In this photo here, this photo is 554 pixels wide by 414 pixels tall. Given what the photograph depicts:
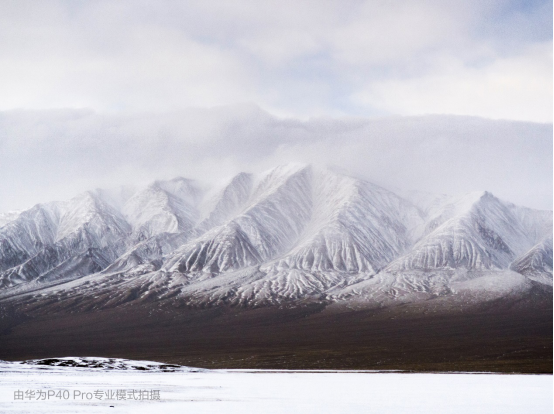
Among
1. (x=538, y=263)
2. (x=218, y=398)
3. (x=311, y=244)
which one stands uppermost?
(x=311, y=244)

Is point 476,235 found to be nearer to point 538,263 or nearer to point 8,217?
point 538,263

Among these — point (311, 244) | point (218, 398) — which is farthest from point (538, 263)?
point (218, 398)

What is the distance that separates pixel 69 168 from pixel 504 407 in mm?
35594

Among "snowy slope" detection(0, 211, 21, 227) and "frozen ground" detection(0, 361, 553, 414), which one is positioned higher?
"snowy slope" detection(0, 211, 21, 227)

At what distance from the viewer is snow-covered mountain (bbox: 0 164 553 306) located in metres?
104

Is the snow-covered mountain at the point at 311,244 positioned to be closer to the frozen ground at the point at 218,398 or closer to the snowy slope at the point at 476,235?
the snowy slope at the point at 476,235

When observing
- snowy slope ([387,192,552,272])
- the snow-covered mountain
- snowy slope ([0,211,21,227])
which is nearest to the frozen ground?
snowy slope ([0,211,21,227])

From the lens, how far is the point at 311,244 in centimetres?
14662

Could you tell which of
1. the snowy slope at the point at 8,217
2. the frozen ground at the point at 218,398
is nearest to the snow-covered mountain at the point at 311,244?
the snowy slope at the point at 8,217

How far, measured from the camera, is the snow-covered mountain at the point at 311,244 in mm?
104000

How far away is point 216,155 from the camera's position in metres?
83.0

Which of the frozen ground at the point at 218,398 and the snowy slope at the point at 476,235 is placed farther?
the snowy slope at the point at 476,235

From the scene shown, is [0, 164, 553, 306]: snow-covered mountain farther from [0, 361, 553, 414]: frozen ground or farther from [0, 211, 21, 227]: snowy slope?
[0, 361, 553, 414]: frozen ground

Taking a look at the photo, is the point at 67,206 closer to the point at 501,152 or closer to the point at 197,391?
the point at 197,391
